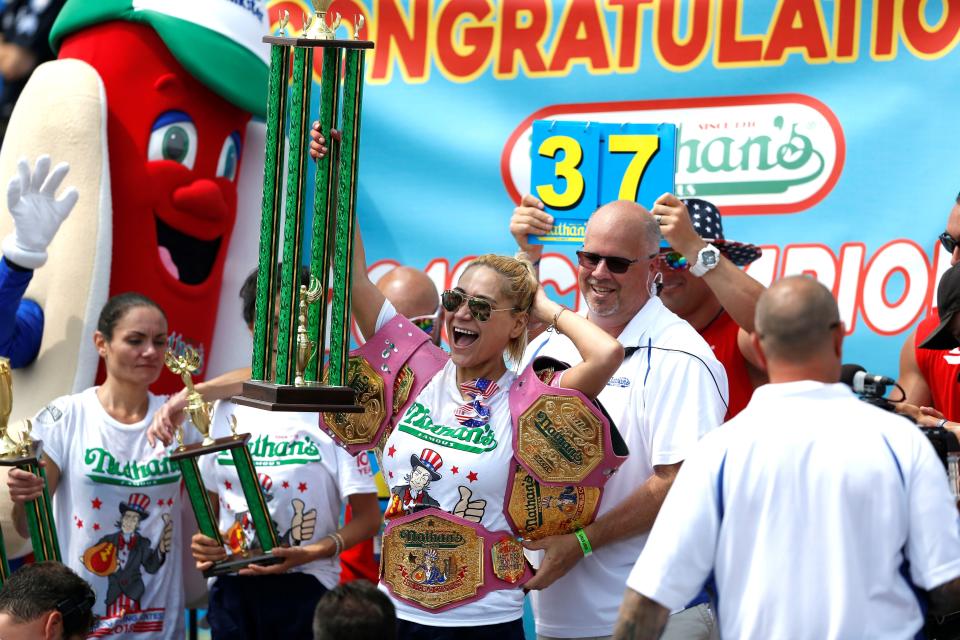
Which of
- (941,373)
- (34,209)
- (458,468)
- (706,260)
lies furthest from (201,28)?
(941,373)

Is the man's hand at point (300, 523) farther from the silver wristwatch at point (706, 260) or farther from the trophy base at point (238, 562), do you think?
the silver wristwatch at point (706, 260)

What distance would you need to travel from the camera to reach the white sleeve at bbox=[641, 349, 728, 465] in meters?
3.25

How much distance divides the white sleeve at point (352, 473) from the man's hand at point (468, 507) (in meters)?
0.85

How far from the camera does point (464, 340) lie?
128 inches

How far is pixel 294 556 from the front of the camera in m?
3.75

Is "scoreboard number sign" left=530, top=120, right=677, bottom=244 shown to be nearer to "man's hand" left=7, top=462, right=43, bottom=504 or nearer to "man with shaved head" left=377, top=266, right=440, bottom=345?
"man with shaved head" left=377, top=266, right=440, bottom=345

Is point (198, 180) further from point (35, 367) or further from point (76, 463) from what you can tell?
point (76, 463)

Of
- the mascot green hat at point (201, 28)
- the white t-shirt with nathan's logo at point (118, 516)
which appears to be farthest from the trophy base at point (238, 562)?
the mascot green hat at point (201, 28)

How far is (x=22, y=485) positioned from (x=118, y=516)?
0.37 m

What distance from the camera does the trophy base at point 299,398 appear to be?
2.95m

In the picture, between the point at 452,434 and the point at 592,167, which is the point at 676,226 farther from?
the point at 452,434

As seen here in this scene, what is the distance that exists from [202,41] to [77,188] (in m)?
0.76

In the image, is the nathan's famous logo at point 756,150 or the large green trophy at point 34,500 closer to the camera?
the large green trophy at point 34,500

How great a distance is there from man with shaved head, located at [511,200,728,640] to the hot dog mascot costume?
2.16 m
